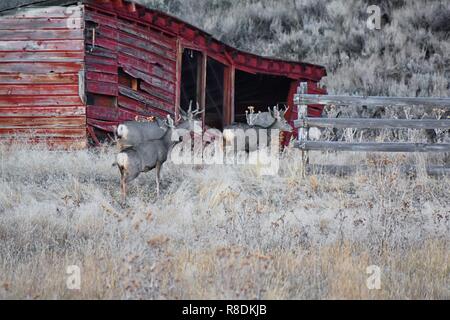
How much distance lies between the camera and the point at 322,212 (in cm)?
850

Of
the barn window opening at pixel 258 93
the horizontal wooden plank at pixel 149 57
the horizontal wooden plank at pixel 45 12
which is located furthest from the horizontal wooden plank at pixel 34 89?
the barn window opening at pixel 258 93

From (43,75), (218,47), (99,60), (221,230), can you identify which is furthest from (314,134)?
(221,230)

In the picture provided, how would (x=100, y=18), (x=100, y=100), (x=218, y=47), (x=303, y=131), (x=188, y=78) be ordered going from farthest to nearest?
1. (x=188, y=78)
2. (x=218, y=47)
3. (x=100, y=100)
4. (x=100, y=18)
5. (x=303, y=131)

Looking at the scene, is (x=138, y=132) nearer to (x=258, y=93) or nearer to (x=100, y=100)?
(x=100, y=100)

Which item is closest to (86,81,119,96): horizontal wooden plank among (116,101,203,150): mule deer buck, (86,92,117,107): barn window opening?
(86,92,117,107): barn window opening

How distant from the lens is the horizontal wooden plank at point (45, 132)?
13273 mm

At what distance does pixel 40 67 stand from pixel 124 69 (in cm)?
174

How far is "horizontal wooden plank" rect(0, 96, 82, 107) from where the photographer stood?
43.6ft

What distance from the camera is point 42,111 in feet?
44.1

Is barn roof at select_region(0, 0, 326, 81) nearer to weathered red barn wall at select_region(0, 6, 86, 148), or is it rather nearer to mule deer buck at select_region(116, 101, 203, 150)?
weathered red barn wall at select_region(0, 6, 86, 148)

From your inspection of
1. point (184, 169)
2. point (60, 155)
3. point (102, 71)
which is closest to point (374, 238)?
point (184, 169)

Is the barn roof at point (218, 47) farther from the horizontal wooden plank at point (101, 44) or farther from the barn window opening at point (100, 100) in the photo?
the barn window opening at point (100, 100)
